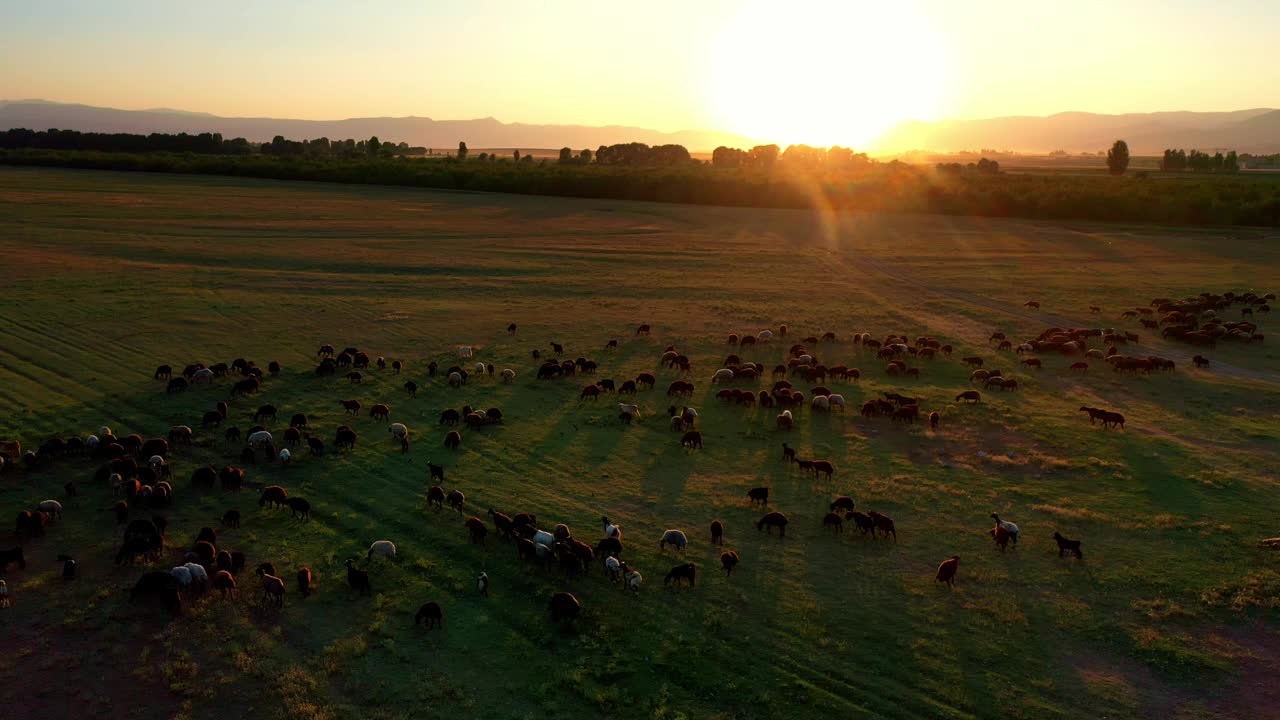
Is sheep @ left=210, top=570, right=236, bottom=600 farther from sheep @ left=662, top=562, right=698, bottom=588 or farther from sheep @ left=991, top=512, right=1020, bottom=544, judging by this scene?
sheep @ left=991, top=512, right=1020, bottom=544

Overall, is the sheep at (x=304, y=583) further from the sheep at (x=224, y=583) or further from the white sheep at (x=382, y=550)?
the white sheep at (x=382, y=550)

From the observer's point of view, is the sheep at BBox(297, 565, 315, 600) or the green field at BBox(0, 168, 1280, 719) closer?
the green field at BBox(0, 168, 1280, 719)

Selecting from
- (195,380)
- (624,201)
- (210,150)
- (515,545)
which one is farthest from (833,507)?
(210,150)

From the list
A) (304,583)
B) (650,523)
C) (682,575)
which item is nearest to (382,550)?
(304,583)

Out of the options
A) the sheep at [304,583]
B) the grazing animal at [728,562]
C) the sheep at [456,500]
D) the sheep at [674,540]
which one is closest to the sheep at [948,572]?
the grazing animal at [728,562]

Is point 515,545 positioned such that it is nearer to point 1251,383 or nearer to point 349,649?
point 349,649

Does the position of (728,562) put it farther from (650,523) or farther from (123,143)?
(123,143)

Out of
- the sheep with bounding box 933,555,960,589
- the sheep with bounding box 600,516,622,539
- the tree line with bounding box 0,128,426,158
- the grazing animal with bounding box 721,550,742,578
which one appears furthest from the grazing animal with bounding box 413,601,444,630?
the tree line with bounding box 0,128,426,158
